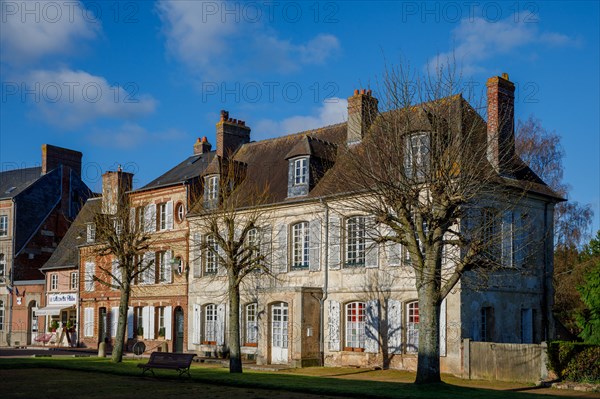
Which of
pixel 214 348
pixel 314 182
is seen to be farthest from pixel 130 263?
pixel 314 182

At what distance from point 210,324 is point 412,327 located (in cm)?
1019

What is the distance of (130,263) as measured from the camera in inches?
1113

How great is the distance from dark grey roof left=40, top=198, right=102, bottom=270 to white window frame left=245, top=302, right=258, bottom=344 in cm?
1364

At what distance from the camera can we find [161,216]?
34.8m

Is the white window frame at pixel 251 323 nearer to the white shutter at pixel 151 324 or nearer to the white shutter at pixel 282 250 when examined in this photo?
the white shutter at pixel 282 250

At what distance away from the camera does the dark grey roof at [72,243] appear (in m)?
40.6

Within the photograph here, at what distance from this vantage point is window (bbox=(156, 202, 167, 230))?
34.7m

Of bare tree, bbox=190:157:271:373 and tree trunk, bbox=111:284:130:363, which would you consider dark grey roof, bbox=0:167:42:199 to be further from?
tree trunk, bbox=111:284:130:363

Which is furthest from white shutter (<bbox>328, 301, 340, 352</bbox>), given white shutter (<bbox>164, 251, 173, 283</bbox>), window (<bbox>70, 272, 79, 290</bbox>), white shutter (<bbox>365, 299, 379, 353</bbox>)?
window (<bbox>70, 272, 79, 290</bbox>)

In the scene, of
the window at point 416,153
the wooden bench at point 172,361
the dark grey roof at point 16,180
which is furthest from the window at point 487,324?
the dark grey roof at point 16,180

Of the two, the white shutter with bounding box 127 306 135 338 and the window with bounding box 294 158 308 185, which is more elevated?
the window with bounding box 294 158 308 185

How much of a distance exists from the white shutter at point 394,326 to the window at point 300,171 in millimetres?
5972

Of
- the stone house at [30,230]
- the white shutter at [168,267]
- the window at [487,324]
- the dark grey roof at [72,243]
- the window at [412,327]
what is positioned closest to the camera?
the window at [487,324]

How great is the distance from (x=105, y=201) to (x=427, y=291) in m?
19.6
